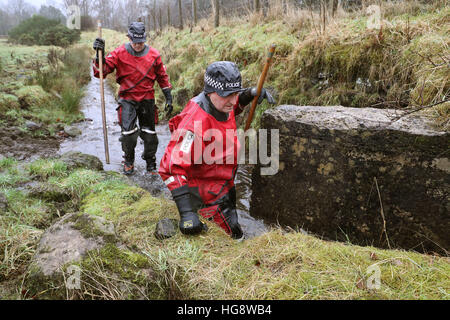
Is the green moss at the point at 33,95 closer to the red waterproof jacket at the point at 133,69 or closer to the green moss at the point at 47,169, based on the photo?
the red waterproof jacket at the point at 133,69

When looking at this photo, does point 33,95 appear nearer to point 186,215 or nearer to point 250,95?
point 250,95

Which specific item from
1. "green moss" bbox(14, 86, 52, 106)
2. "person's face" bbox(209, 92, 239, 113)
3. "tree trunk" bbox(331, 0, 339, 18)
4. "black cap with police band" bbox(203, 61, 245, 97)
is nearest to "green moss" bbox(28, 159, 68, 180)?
"person's face" bbox(209, 92, 239, 113)

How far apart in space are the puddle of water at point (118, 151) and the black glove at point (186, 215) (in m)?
1.35

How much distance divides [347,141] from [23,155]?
5999 millimetres

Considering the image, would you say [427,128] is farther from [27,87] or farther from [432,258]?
[27,87]

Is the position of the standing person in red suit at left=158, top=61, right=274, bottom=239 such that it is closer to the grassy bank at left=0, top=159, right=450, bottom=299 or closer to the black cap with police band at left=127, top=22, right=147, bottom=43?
the grassy bank at left=0, top=159, right=450, bottom=299

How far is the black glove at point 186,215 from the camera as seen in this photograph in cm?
242

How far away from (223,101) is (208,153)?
54 centimetres

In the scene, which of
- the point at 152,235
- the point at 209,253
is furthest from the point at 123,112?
the point at 209,253

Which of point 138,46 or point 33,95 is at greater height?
point 138,46

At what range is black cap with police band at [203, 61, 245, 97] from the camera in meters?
2.63

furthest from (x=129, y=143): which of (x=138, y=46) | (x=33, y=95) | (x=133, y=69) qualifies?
(x=33, y=95)

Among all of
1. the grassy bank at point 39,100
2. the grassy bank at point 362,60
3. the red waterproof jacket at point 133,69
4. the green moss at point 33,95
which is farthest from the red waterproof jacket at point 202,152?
the green moss at point 33,95

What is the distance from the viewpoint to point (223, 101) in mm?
2770
